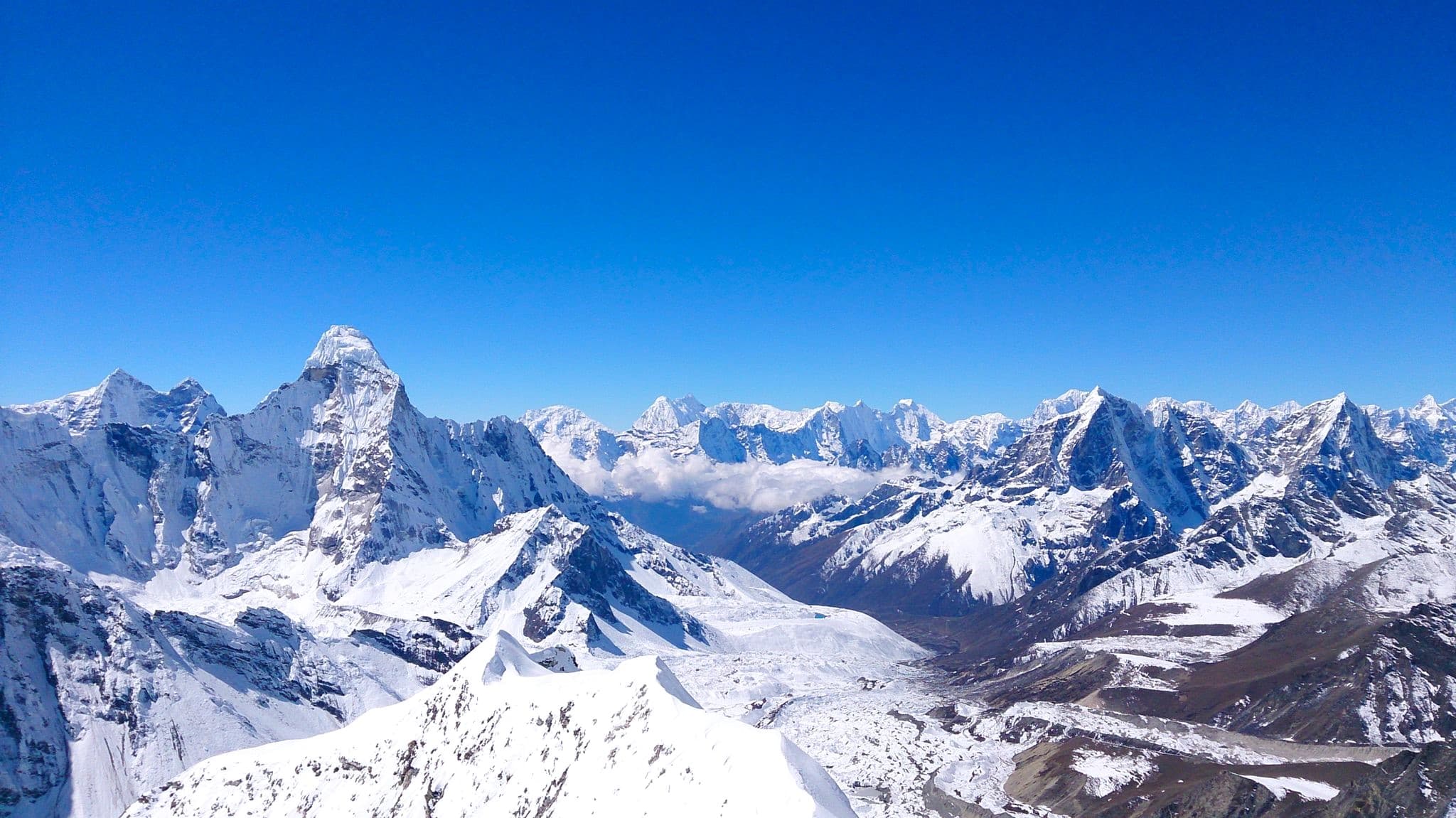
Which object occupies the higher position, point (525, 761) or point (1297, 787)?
point (525, 761)

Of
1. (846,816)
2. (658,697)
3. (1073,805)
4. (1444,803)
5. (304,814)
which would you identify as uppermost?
(658,697)

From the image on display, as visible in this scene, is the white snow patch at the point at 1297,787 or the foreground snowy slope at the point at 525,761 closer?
the foreground snowy slope at the point at 525,761

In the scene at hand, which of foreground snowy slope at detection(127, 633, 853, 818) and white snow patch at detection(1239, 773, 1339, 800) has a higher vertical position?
foreground snowy slope at detection(127, 633, 853, 818)

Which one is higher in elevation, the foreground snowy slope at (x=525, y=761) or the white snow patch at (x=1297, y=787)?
the foreground snowy slope at (x=525, y=761)

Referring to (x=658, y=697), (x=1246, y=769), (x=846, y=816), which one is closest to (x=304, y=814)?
(x=658, y=697)

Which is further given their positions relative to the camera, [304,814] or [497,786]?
[304,814]

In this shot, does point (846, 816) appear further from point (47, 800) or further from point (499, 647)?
point (47, 800)

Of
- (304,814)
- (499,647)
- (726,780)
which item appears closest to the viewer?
(726,780)

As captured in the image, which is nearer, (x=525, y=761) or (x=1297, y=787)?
(x=525, y=761)
